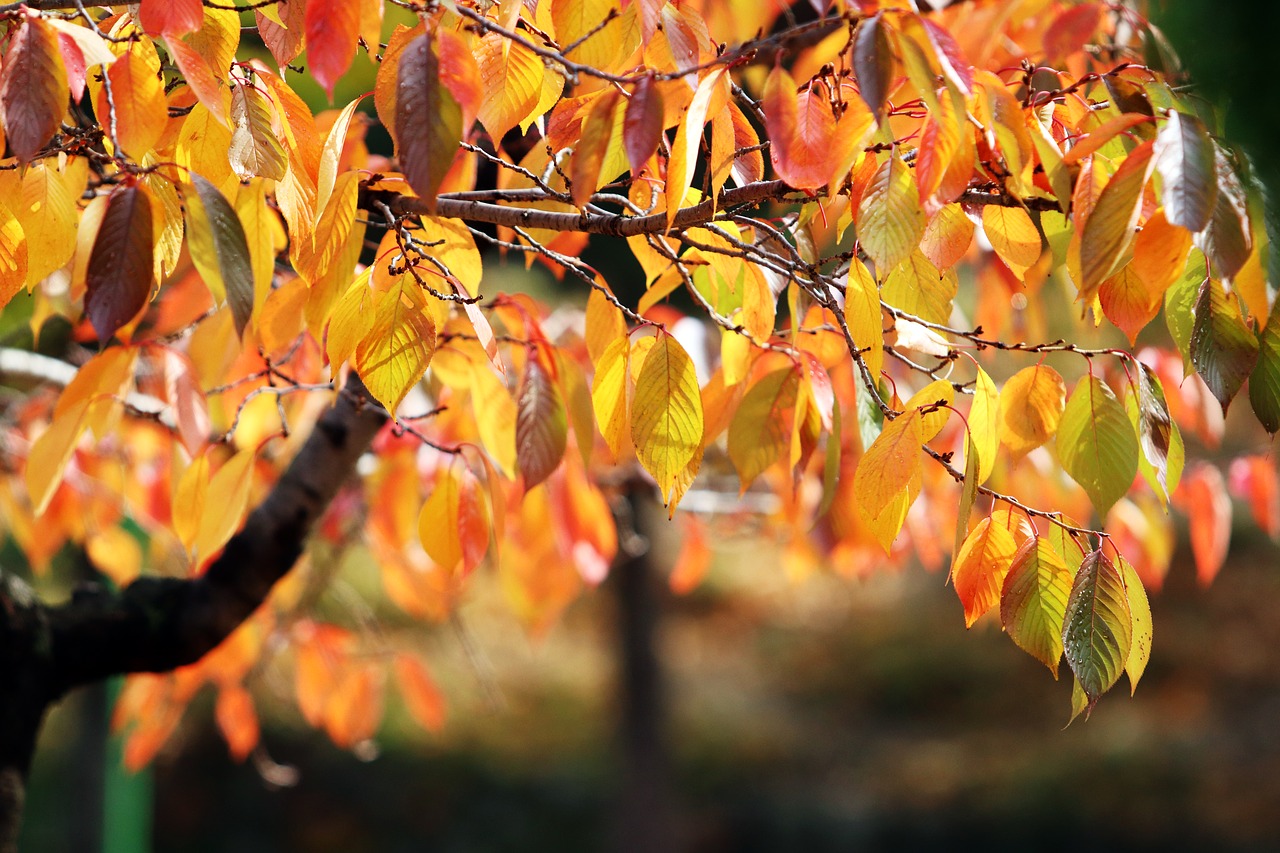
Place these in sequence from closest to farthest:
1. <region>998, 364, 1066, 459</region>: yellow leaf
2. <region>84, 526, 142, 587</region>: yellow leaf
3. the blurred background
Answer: <region>998, 364, 1066, 459</region>: yellow leaf, <region>84, 526, 142, 587</region>: yellow leaf, the blurred background

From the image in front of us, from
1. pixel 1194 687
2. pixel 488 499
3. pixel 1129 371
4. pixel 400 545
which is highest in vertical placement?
pixel 1129 371

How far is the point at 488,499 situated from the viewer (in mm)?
987

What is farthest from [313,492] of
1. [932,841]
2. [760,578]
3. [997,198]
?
[760,578]

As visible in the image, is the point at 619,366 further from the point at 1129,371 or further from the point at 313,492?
the point at 313,492

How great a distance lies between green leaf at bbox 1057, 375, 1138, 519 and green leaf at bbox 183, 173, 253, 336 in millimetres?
492

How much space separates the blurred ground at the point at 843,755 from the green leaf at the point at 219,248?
360 cm

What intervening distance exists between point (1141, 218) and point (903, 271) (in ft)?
0.58

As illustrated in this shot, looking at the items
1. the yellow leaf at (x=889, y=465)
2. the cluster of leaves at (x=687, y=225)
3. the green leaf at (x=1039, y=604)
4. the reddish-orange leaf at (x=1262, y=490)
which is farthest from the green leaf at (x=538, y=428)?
the reddish-orange leaf at (x=1262, y=490)

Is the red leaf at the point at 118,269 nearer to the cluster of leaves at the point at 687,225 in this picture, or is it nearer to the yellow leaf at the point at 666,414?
the cluster of leaves at the point at 687,225

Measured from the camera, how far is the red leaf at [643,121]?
560 millimetres

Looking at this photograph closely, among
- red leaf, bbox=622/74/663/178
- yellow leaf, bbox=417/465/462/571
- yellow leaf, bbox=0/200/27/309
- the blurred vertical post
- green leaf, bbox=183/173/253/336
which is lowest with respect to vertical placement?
the blurred vertical post

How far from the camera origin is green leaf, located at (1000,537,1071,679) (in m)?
0.64

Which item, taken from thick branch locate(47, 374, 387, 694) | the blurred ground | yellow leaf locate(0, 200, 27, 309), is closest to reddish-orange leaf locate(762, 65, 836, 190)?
yellow leaf locate(0, 200, 27, 309)

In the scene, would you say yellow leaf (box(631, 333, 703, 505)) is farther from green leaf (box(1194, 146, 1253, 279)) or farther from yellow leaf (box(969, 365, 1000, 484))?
green leaf (box(1194, 146, 1253, 279))
